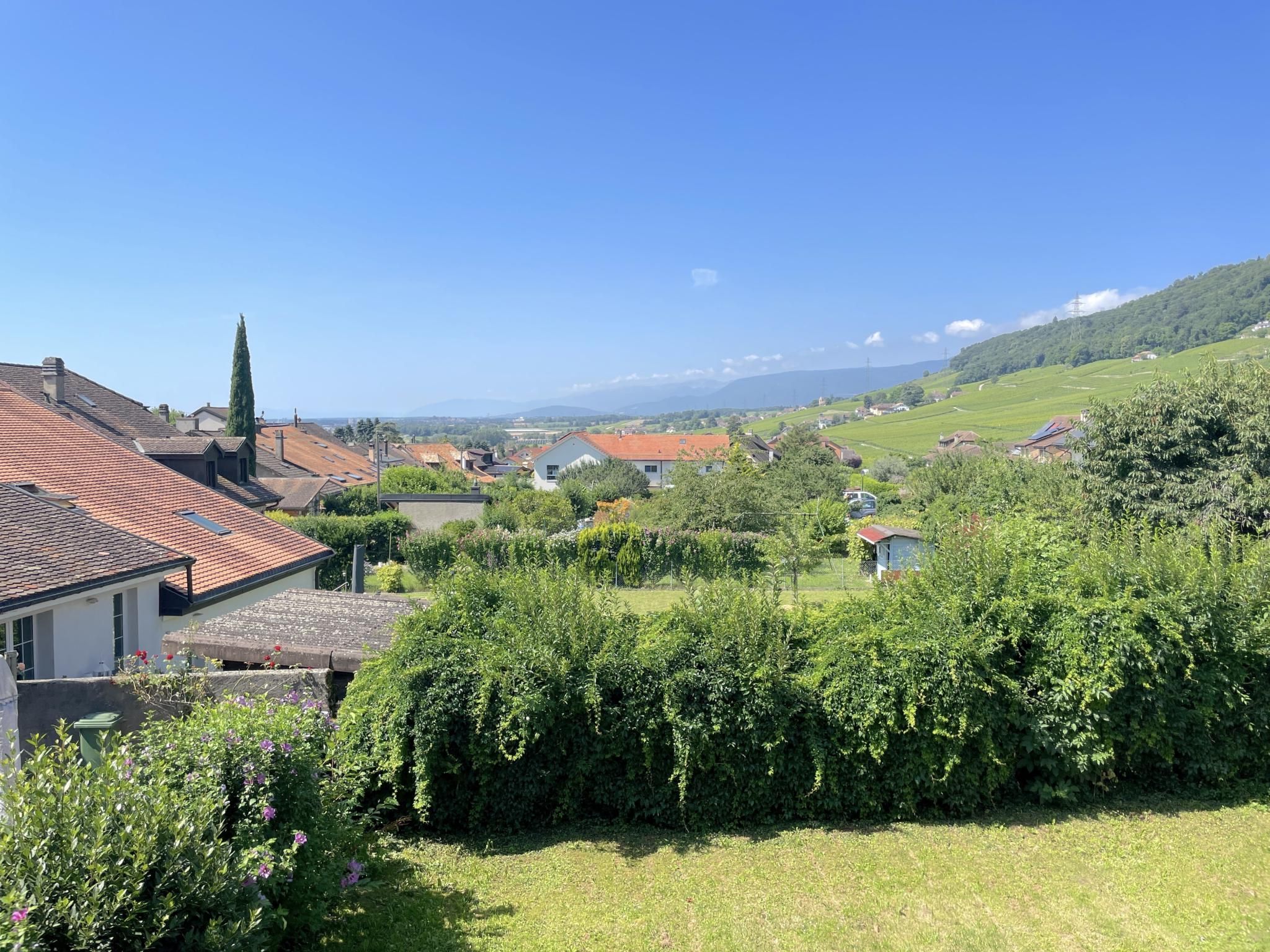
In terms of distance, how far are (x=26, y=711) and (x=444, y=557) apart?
25.4m

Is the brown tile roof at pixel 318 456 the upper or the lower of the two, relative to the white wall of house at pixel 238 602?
upper

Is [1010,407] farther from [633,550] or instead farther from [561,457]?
[633,550]

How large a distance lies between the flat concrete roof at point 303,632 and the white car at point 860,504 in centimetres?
3749

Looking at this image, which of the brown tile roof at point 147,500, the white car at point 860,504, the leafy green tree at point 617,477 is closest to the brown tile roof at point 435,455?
the leafy green tree at point 617,477

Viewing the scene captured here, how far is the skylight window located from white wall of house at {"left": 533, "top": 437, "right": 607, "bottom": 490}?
65079 millimetres

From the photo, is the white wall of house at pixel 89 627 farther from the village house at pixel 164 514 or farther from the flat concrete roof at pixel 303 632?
the flat concrete roof at pixel 303 632

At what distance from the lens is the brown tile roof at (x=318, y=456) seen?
51.8 metres

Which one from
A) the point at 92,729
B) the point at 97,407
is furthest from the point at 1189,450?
the point at 97,407

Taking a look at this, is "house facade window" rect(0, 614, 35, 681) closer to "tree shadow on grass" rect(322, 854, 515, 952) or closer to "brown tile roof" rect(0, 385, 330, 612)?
"brown tile roof" rect(0, 385, 330, 612)

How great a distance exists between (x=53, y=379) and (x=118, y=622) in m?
18.6

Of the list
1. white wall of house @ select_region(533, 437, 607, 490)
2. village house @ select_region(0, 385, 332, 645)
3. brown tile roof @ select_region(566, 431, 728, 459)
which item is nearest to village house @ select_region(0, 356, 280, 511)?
village house @ select_region(0, 385, 332, 645)

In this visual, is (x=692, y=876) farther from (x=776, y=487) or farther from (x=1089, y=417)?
(x=776, y=487)

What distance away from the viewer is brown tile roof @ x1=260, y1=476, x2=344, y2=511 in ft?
118

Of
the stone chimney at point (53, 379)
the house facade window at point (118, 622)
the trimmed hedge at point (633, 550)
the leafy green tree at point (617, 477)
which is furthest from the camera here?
the leafy green tree at point (617, 477)
